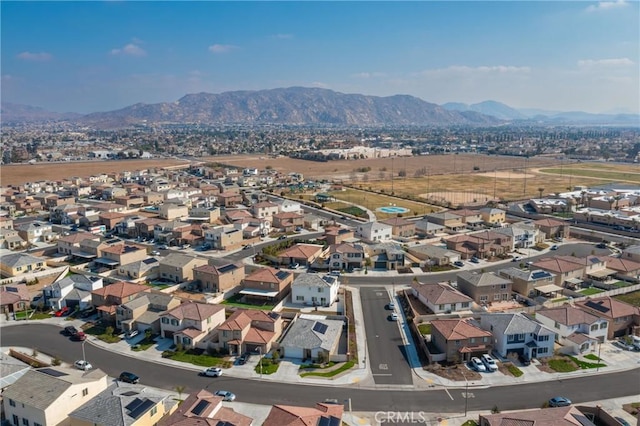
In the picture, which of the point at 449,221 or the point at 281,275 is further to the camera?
the point at 449,221

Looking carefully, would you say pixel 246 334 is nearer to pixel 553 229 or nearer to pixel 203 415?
pixel 203 415

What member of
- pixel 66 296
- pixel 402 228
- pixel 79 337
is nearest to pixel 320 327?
pixel 79 337

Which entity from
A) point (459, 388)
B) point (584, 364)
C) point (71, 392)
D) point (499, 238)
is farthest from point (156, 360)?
point (499, 238)

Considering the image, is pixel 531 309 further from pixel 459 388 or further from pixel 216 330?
pixel 216 330

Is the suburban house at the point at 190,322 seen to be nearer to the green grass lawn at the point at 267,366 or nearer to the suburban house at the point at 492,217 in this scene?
the green grass lawn at the point at 267,366

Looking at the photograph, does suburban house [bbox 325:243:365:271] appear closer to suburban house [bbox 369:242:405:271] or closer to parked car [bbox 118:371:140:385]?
suburban house [bbox 369:242:405:271]

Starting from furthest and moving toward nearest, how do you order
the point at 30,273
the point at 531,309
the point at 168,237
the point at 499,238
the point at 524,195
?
the point at 524,195, the point at 168,237, the point at 499,238, the point at 30,273, the point at 531,309
